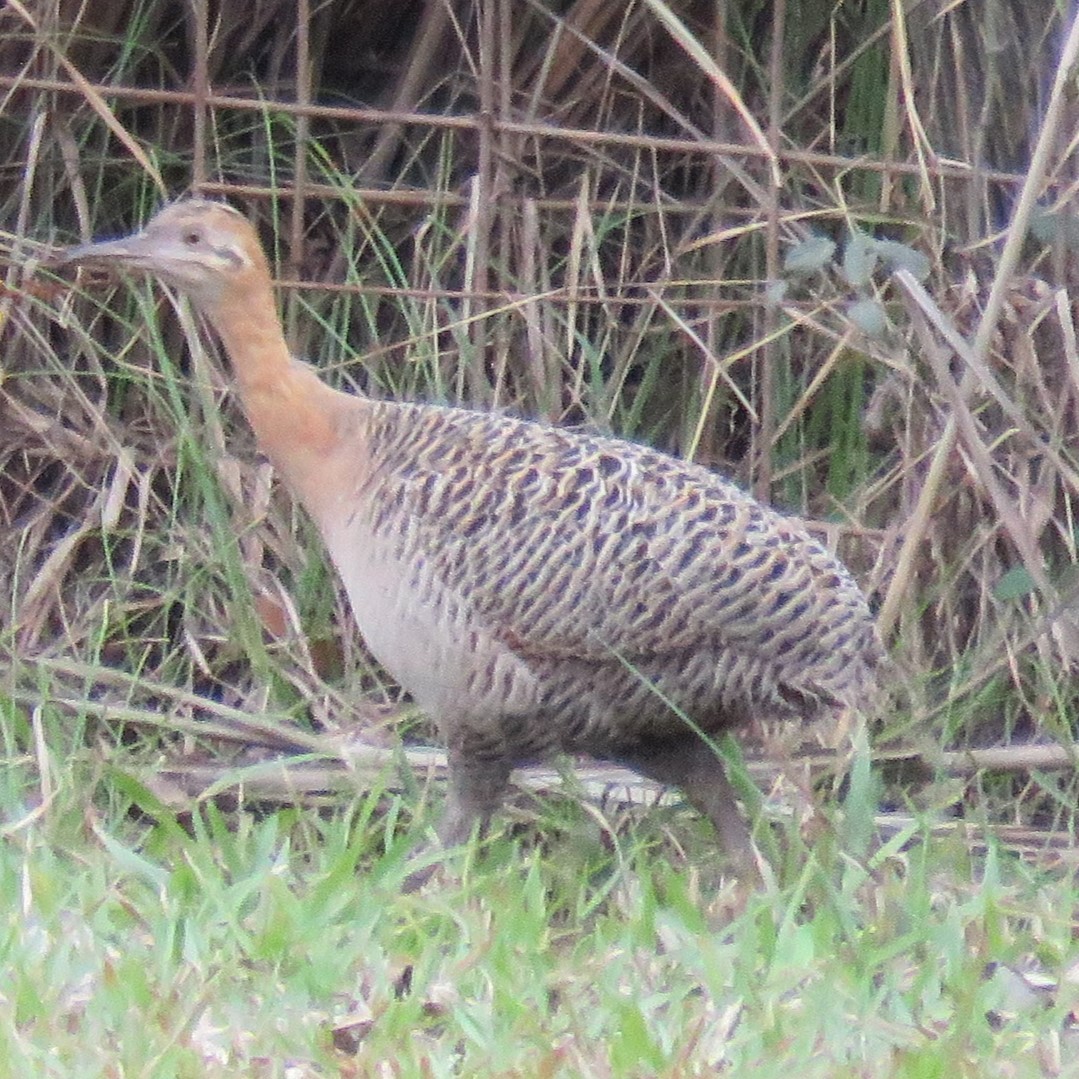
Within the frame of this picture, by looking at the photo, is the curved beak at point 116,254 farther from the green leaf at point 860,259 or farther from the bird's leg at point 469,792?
the green leaf at point 860,259

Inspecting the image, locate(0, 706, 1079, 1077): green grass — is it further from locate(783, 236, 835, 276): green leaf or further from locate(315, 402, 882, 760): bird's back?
locate(783, 236, 835, 276): green leaf

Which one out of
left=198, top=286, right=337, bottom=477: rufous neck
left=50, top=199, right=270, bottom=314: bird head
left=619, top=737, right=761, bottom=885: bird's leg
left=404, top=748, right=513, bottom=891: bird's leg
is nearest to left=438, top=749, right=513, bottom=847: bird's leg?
left=404, top=748, right=513, bottom=891: bird's leg

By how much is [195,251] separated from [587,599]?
1000 mm

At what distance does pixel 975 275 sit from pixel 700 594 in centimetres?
138

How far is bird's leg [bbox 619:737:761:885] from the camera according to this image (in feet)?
13.5

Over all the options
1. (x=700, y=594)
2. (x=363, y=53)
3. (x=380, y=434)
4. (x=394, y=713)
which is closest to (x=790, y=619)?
(x=700, y=594)

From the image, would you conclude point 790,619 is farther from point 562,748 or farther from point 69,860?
point 69,860

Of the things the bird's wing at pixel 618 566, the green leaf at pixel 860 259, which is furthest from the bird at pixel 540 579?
the green leaf at pixel 860 259

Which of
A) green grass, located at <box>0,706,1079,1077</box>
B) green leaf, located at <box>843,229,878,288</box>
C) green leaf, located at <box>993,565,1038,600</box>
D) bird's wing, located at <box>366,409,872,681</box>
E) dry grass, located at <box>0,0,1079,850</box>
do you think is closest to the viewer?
green grass, located at <box>0,706,1079,1077</box>

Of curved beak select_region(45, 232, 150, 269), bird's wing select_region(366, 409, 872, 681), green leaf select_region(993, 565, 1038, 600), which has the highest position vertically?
curved beak select_region(45, 232, 150, 269)

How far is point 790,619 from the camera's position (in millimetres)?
3844

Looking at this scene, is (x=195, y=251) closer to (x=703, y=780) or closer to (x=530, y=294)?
(x=530, y=294)

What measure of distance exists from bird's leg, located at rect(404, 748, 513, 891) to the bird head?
961 mm

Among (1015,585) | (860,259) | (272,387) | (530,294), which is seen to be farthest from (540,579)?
(530,294)
